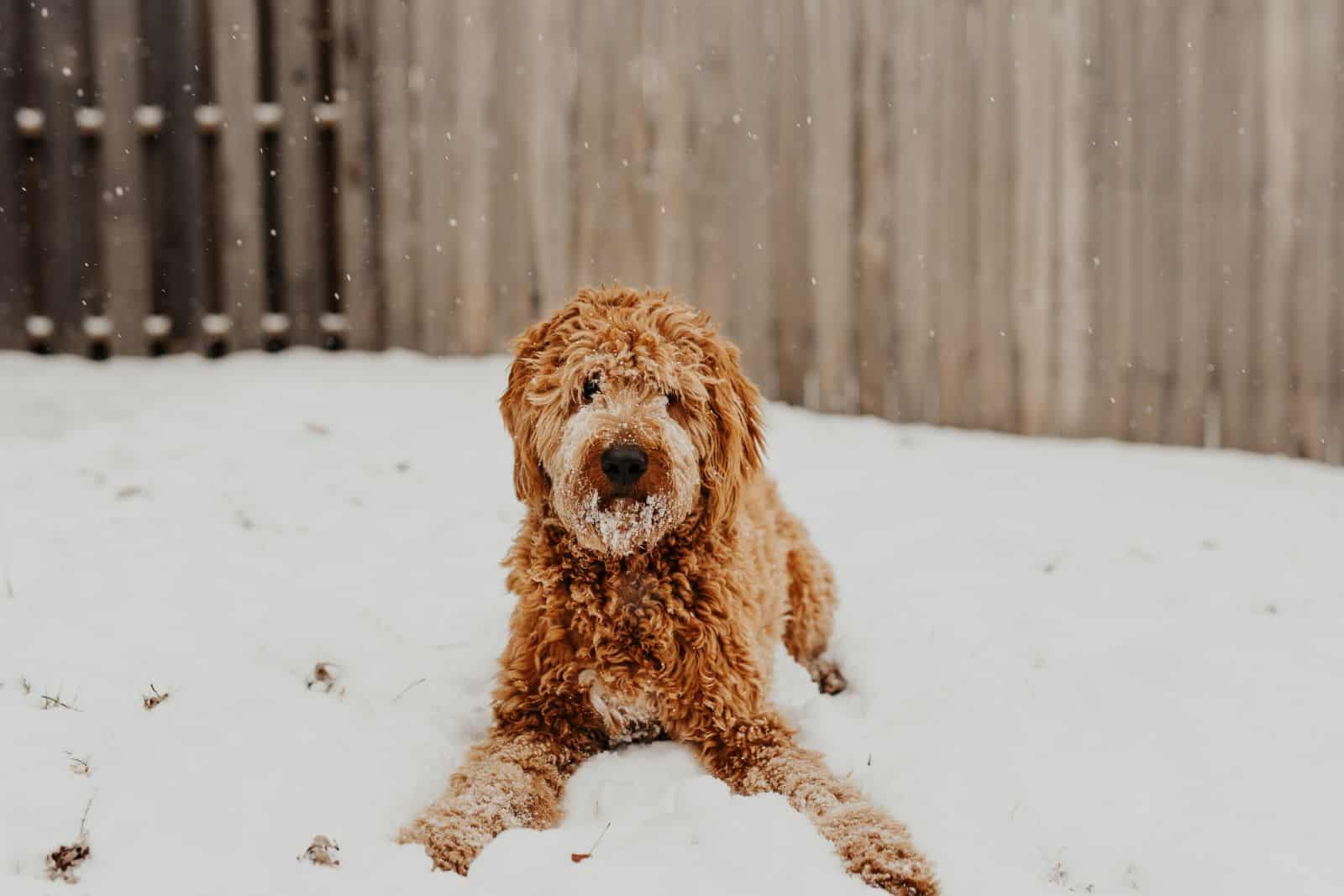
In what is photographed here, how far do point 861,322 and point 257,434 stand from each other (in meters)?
3.35

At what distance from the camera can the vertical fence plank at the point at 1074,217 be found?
5.63 m

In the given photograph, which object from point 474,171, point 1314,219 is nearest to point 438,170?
point 474,171

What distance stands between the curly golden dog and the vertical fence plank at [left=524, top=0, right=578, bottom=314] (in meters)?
2.78

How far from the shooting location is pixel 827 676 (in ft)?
12.1

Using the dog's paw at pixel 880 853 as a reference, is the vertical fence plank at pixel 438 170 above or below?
above

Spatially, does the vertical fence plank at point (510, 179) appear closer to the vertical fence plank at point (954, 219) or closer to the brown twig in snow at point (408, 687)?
the vertical fence plank at point (954, 219)

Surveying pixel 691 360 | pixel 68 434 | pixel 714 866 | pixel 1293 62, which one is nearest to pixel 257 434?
pixel 68 434

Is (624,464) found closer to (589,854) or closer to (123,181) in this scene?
(589,854)

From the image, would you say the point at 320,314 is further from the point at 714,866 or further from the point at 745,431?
the point at 714,866

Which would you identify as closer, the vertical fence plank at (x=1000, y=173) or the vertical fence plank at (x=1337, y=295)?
the vertical fence plank at (x=1337, y=295)

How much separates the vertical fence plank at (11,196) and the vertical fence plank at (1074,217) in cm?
591

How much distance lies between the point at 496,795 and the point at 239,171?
4.52 m

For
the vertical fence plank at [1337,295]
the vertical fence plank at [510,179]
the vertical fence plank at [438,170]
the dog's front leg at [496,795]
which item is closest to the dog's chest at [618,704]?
the dog's front leg at [496,795]

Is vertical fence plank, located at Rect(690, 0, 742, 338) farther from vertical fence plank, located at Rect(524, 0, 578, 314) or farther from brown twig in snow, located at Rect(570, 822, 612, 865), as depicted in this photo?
brown twig in snow, located at Rect(570, 822, 612, 865)
